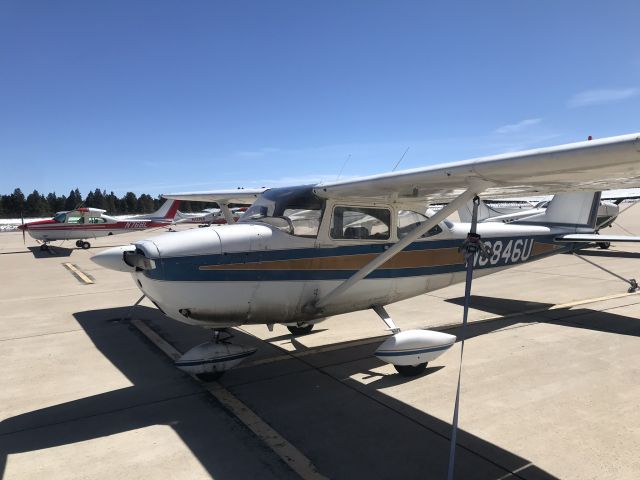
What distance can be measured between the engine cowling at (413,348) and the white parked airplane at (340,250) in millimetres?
11

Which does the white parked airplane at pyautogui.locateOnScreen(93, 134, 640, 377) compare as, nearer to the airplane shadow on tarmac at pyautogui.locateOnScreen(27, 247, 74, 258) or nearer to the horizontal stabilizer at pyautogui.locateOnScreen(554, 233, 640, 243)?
the horizontal stabilizer at pyautogui.locateOnScreen(554, 233, 640, 243)

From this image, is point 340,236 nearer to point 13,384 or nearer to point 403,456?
point 403,456

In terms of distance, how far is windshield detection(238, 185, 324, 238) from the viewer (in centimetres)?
498

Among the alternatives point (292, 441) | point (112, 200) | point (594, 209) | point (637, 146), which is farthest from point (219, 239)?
point (112, 200)

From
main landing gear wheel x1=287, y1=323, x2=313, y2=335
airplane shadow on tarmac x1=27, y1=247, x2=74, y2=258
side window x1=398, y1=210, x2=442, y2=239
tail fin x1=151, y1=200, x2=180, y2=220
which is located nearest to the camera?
side window x1=398, y1=210, x2=442, y2=239

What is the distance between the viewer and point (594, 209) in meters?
8.62

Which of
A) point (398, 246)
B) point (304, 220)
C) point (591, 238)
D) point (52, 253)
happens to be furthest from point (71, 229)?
Answer: point (591, 238)

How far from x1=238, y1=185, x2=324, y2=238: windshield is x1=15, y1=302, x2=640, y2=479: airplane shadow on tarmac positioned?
1.63 m

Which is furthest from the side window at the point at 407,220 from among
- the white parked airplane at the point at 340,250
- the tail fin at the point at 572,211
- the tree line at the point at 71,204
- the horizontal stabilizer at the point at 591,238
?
the tree line at the point at 71,204

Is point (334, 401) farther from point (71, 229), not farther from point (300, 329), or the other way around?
point (71, 229)

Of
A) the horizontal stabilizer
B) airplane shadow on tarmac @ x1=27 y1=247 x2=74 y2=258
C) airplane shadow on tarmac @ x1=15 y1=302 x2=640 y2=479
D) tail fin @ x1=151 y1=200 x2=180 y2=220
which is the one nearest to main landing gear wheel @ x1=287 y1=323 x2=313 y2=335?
airplane shadow on tarmac @ x1=15 y1=302 x2=640 y2=479

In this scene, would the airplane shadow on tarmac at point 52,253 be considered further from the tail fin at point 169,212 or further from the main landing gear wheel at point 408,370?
the main landing gear wheel at point 408,370

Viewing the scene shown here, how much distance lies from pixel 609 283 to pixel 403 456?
30.4 ft

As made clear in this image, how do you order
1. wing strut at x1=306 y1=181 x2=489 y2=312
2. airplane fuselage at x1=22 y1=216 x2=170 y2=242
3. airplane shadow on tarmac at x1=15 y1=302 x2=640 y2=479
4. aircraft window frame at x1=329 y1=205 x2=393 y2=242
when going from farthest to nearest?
airplane fuselage at x1=22 y1=216 x2=170 y2=242
aircraft window frame at x1=329 y1=205 x2=393 y2=242
wing strut at x1=306 y1=181 x2=489 y2=312
airplane shadow on tarmac at x1=15 y1=302 x2=640 y2=479
